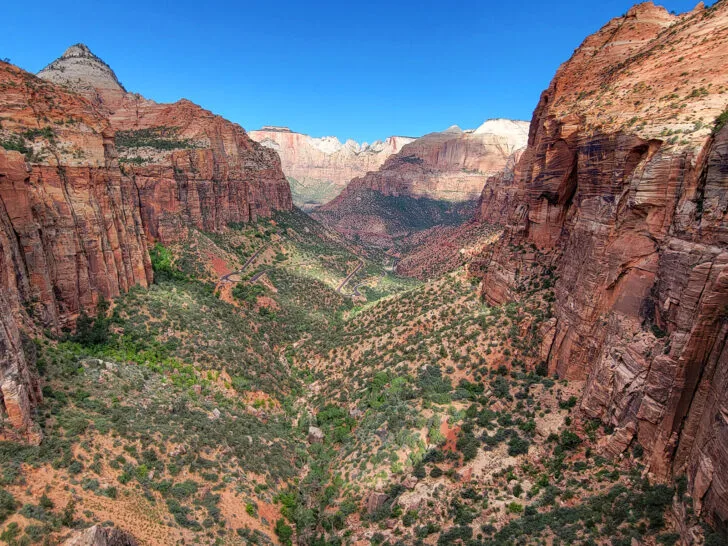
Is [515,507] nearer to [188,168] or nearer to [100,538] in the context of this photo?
[100,538]

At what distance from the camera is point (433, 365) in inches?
1661

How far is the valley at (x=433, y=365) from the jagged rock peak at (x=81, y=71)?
6784 centimetres

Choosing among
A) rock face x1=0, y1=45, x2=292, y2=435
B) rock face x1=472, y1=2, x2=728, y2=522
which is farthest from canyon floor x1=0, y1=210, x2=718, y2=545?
rock face x1=0, y1=45, x2=292, y2=435

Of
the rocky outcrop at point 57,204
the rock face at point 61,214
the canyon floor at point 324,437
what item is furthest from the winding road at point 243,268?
the rocky outcrop at point 57,204

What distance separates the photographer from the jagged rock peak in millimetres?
95438

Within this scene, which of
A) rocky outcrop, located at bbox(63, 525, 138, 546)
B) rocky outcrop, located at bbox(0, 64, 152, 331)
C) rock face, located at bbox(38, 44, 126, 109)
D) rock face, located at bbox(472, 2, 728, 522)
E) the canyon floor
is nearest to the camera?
rocky outcrop, located at bbox(63, 525, 138, 546)

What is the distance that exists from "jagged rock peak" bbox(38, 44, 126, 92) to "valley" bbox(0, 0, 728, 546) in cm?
6784

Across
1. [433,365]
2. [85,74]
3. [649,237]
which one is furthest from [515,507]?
[85,74]

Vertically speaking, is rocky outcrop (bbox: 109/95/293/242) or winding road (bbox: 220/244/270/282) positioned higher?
rocky outcrop (bbox: 109/95/293/242)

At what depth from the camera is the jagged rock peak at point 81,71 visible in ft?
313

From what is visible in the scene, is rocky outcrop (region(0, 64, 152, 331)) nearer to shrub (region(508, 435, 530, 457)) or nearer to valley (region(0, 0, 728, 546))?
valley (region(0, 0, 728, 546))

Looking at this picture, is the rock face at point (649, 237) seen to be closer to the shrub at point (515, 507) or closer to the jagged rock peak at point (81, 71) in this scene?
the shrub at point (515, 507)

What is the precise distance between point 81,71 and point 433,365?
118 metres

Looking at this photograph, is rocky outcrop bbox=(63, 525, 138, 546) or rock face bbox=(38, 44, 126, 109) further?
rock face bbox=(38, 44, 126, 109)
